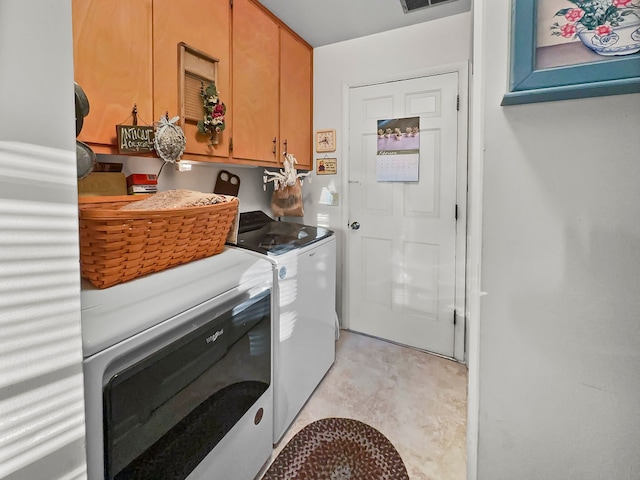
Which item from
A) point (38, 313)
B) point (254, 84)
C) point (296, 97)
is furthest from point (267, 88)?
point (38, 313)

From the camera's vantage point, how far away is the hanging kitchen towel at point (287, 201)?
A: 8.06ft

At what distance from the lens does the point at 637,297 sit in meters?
0.59

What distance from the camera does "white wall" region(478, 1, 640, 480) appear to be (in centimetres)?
59

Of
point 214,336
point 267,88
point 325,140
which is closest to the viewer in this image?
point 214,336

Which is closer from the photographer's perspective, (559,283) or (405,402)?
(559,283)

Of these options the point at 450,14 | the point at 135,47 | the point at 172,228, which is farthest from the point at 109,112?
the point at 450,14

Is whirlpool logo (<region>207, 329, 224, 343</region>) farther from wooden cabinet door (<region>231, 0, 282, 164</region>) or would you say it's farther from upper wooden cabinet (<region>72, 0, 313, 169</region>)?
wooden cabinet door (<region>231, 0, 282, 164</region>)

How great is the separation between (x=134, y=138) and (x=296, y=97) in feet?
4.82

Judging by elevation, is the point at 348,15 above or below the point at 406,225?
above

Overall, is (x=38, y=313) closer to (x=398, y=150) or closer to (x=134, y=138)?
(x=134, y=138)

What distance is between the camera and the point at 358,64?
98.0 inches

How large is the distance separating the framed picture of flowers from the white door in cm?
175

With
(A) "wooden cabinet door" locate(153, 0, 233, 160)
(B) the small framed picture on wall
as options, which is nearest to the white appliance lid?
(A) "wooden cabinet door" locate(153, 0, 233, 160)

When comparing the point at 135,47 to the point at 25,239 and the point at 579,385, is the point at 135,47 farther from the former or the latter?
the point at 579,385
